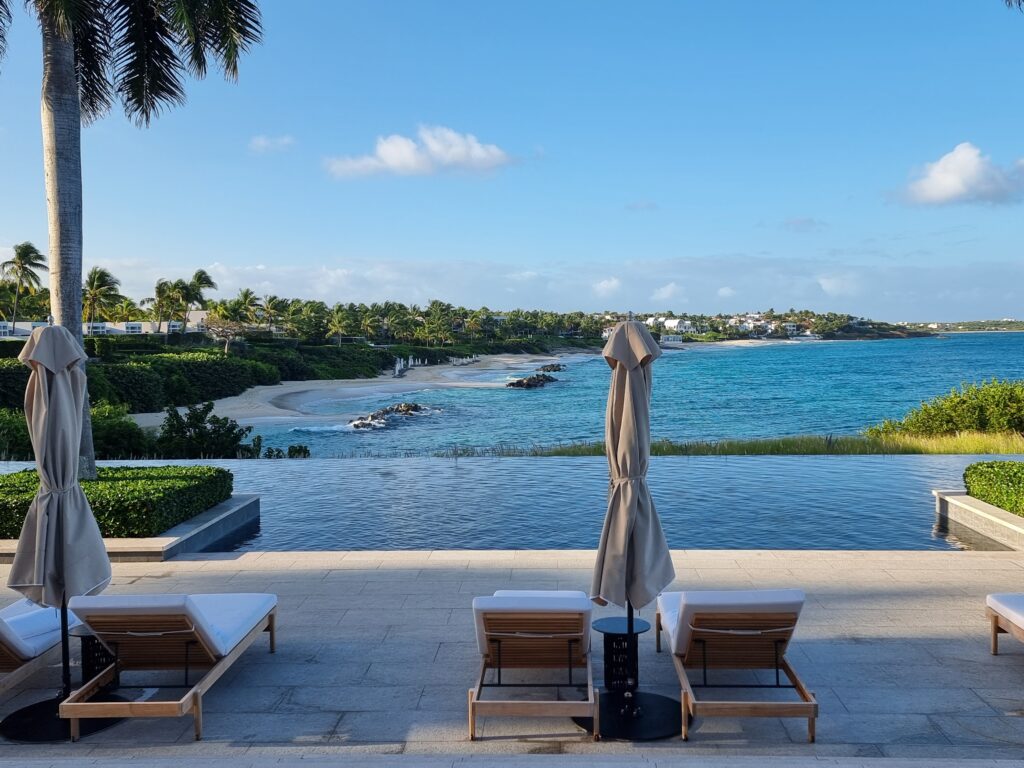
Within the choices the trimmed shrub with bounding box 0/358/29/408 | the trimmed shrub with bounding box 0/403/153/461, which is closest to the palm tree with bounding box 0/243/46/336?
the trimmed shrub with bounding box 0/358/29/408

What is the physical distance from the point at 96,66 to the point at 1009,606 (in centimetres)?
1430

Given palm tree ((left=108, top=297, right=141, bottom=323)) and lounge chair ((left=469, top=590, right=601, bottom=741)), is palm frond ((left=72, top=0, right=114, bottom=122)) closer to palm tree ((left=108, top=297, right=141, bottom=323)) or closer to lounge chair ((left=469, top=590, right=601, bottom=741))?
lounge chair ((left=469, top=590, right=601, bottom=741))

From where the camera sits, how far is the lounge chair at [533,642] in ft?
14.1

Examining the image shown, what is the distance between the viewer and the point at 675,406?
2105 inches

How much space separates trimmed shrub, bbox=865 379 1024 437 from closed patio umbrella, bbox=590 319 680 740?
1832cm

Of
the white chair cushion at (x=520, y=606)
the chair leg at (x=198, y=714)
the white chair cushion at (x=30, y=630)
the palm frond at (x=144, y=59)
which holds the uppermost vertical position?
the palm frond at (x=144, y=59)

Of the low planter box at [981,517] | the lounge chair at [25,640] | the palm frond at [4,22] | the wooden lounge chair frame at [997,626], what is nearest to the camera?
the lounge chair at [25,640]

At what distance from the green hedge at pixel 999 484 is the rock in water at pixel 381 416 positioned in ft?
88.6

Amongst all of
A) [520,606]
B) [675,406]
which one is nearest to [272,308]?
[675,406]

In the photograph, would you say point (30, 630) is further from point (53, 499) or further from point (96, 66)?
point (96, 66)

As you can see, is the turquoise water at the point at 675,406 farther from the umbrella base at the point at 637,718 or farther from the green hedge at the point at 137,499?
the umbrella base at the point at 637,718

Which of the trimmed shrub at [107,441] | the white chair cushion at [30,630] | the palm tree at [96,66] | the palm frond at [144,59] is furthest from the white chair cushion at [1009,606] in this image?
the trimmed shrub at [107,441]

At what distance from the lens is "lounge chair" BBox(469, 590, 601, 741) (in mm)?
4285

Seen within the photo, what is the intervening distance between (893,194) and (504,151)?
25.9 metres
